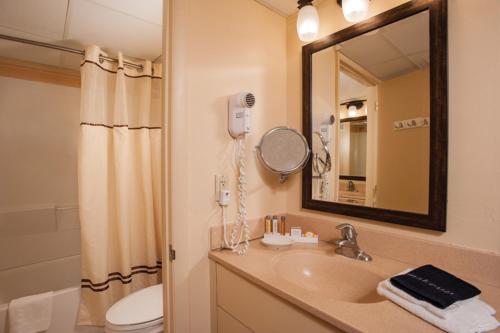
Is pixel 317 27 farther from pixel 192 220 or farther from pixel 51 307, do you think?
pixel 51 307

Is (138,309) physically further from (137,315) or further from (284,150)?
(284,150)

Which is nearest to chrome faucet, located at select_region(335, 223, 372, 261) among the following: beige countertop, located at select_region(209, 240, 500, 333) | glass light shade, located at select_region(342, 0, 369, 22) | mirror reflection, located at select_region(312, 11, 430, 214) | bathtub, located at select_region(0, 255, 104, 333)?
beige countertop, located at select_region(209, 240, 500, 333)

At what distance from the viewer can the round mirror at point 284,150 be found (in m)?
1.23

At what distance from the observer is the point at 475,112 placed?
0.81m

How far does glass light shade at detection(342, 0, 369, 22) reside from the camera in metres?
0.98

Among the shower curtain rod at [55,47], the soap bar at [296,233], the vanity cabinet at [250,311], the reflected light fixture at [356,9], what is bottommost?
the vanity cabinet at [250,311]

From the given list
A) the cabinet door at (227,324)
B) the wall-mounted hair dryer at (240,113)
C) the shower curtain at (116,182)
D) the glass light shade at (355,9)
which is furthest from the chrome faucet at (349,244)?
the shower curtain at (116,182)

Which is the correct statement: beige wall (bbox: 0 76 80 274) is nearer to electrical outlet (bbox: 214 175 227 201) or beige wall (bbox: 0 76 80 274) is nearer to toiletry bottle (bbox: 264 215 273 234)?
electrical outlet (bbox: 214 175 227 201)

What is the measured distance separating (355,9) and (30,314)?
2.51m

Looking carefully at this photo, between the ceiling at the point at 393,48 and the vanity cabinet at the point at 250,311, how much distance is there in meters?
1.01

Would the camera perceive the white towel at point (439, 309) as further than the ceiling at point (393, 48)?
No

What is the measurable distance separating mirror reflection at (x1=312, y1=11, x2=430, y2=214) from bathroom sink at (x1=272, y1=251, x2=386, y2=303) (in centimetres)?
29

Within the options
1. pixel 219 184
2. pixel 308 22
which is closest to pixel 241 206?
pixel 219 184

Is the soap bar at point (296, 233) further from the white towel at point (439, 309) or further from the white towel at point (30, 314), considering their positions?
the white towel at point (30, 314)
